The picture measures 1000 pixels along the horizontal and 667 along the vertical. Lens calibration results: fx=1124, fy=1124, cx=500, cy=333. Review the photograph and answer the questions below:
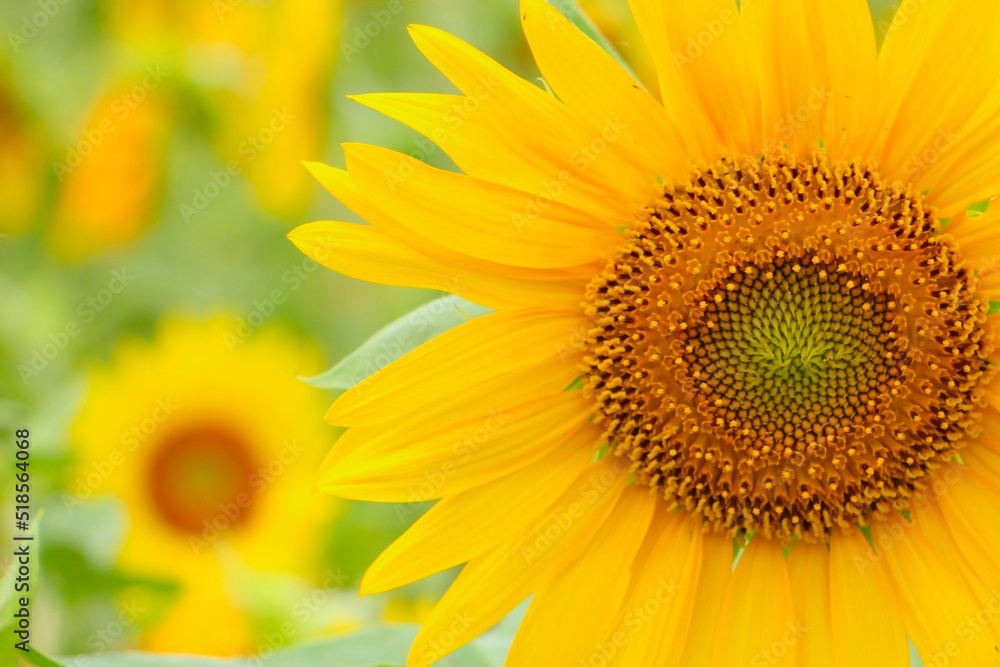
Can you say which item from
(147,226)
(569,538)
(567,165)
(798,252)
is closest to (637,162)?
(567,165)

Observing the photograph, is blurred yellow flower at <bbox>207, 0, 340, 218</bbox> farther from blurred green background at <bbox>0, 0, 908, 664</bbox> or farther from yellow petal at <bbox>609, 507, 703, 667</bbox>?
yellow petal at <bbox>609, 507, 703, 667</bbox>

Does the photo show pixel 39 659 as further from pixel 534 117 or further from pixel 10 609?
pixel 534 117

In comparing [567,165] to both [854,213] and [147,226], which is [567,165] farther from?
[147,226]

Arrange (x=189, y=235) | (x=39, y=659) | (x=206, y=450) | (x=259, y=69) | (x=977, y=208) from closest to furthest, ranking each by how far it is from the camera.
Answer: (x=39, y=659) < (x=977, y=208) < (x=259, y=69) < (x=206, y=450) < (x=189, y=235)

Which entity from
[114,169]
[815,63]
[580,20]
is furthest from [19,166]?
[815,63]

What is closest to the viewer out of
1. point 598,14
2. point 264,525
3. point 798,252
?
point 798,252

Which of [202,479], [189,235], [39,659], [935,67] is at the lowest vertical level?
[202,479]

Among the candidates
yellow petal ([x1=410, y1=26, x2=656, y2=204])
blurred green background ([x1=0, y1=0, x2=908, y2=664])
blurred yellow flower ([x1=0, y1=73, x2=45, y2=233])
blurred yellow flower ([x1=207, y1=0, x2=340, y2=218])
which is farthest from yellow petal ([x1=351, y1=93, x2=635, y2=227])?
blurred yellow flower ([x1=0, y1=73, x2=45, y2=233])

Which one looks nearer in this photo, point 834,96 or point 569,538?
point 834,96
